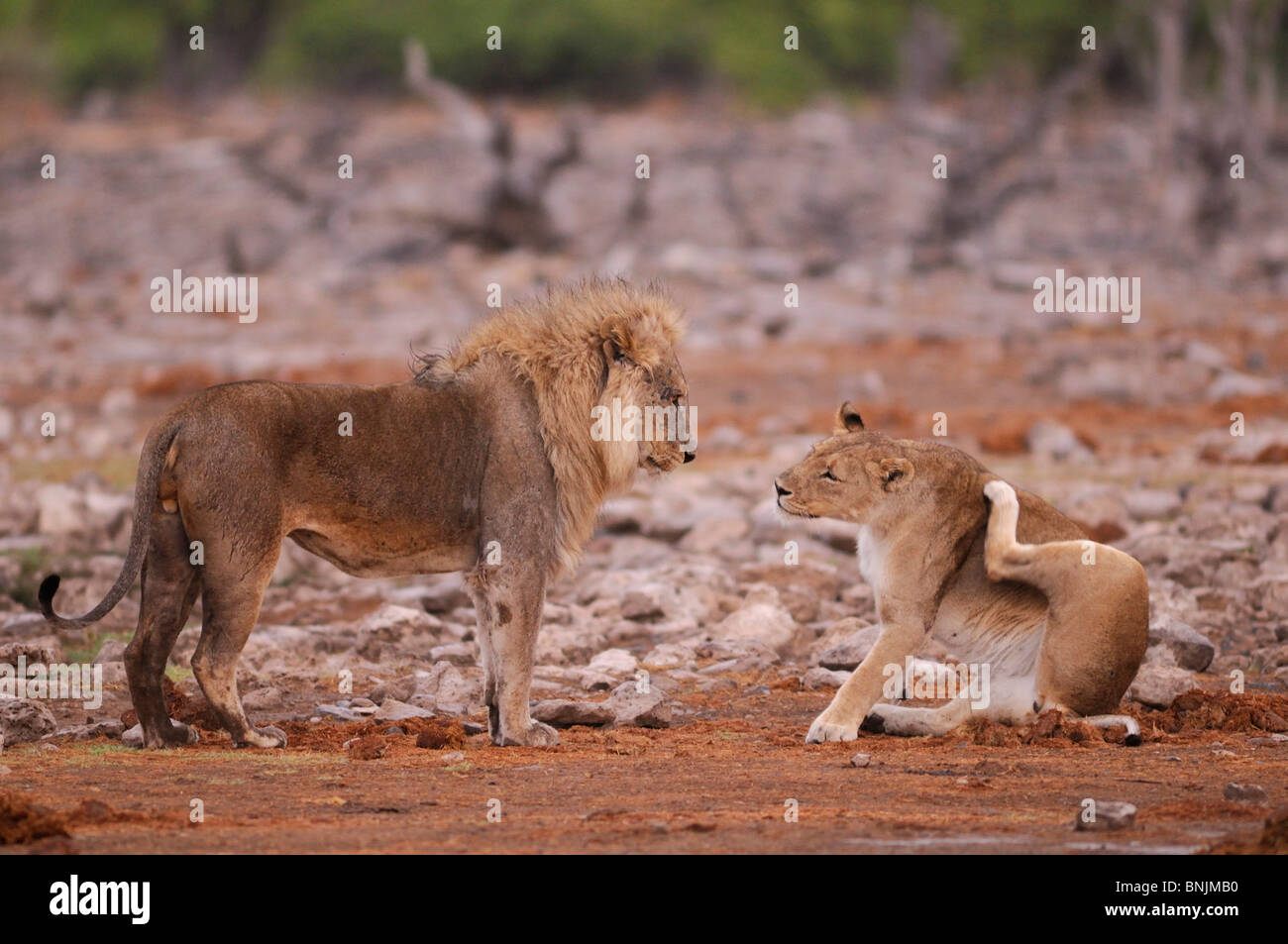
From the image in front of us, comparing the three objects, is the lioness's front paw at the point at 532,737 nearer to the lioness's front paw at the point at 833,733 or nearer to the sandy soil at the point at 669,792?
the sandy soil at the point at 669,792

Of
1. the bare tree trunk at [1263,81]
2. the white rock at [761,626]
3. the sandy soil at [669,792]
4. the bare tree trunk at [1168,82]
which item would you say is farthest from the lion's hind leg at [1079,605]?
the bare tree trunk at [1263,81]

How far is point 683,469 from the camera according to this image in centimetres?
1634

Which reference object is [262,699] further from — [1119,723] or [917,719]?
[1119,723]

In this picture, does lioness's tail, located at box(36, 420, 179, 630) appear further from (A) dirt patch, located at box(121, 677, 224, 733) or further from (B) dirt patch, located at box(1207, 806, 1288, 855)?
(B) dirt patch, located at box(1207, 806, 1288, 855)

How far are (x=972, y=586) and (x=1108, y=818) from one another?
2193 mm

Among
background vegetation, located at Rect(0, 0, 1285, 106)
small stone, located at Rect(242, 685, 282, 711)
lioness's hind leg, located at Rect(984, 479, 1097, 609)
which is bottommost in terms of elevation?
small stone, located at Rect(242, 685, 282, 711)

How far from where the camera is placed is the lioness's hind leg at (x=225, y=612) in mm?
7812

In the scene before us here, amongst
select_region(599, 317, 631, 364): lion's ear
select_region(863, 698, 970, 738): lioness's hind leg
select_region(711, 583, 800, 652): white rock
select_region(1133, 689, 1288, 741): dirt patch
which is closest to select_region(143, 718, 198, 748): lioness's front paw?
select_region(599, 317, 631, 364): lion's ear

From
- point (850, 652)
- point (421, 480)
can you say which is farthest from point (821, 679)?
point (421, 480)

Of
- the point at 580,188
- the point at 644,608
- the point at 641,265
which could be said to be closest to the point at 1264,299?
the point at 641,265

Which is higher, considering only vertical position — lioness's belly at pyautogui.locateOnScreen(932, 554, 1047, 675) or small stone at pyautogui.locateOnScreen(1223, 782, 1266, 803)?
lioness's belly at pyautogui.locateOnScreen(932, 554, 1047, 675)

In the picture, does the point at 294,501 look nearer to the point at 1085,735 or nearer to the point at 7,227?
the point at 1085,735

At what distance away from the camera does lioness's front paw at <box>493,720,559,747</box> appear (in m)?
8.20
